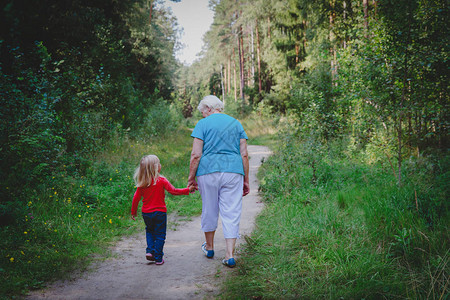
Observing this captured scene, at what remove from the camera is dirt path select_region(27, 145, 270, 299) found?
3.29 metres

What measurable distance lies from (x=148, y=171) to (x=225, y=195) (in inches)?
46.7

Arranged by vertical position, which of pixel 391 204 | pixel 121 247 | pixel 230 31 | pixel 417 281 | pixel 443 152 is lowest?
pixel 121 247

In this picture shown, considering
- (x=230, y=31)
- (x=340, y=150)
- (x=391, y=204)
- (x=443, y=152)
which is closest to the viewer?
(x=391, y=204)

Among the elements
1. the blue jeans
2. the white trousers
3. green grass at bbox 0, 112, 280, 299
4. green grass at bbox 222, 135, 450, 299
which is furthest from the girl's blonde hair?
green grass at bbox 222, 135, 450, 299

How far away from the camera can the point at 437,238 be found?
364cm

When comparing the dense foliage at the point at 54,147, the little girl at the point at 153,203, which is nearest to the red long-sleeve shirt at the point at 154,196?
the little girl at the point at 153,203

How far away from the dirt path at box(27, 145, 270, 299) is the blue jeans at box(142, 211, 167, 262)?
189 mm

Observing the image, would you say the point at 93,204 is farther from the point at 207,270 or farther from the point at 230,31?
the point at 230,31

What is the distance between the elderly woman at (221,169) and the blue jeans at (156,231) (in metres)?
0.71

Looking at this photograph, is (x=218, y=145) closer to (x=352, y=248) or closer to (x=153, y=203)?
(x=153, y=203)

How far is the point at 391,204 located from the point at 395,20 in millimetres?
3394

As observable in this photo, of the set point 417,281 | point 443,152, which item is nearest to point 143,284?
point 417,281

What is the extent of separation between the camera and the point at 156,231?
425 centimetres

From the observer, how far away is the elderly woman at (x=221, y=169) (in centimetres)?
388
